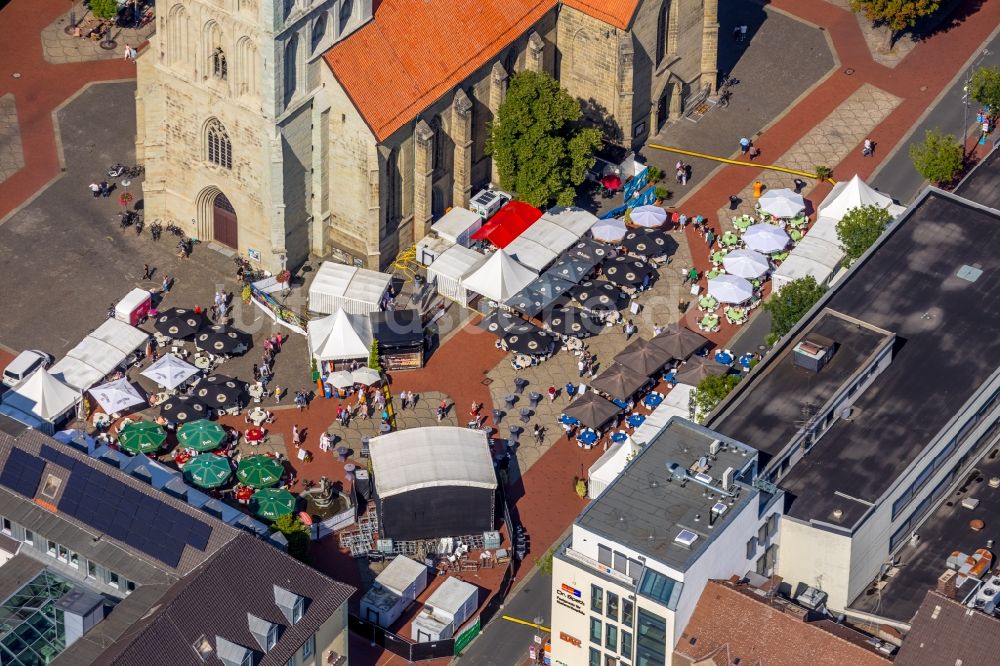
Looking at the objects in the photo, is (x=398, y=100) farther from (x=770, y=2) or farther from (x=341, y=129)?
(x=770, y=2)

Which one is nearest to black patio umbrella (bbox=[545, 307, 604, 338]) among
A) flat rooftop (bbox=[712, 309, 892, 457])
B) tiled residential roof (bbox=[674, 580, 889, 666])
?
flat rooftop (bbox=[712, 309, 892, 457])

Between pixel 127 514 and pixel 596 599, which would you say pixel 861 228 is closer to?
pixel 596 599

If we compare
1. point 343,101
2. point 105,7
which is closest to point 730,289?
point 343,101

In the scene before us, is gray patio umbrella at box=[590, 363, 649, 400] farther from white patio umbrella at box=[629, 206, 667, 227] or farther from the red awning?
white patio umbrella at box=[629, 206, 667, 227]

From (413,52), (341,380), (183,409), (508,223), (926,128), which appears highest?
(413,52)

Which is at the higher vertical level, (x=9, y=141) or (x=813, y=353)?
(x=9, y=141)

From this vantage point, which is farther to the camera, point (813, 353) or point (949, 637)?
point (813, 353)
